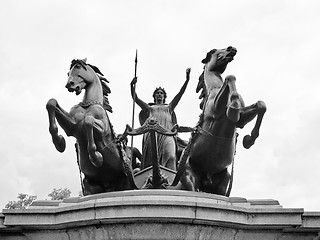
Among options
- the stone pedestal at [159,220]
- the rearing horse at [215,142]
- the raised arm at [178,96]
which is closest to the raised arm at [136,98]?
the raised arm at [178,96]

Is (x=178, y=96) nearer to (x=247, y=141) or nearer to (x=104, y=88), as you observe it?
Answer: (x=104, y=88)

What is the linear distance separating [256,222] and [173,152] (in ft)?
19.1

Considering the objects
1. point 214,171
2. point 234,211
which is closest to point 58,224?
point 234,211

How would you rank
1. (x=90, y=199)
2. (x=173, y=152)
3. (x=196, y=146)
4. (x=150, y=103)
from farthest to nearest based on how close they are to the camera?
1. (x=150, y=103)
2. (x=173, y=152)
3. (x=196, y=146)
4. (x=90, y=199)

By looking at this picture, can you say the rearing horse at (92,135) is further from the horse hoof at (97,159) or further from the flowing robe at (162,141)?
the flowing robe at (162,141)

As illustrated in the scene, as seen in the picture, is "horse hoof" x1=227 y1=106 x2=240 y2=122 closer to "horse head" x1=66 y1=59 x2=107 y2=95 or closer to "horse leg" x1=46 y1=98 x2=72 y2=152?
"horse leg" x1=46 y1=98 x2=72 y2=152

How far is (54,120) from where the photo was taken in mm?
11445

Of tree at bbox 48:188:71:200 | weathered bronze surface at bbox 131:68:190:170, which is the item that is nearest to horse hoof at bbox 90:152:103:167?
weathered bronze surface at bbox 131:68:190:170

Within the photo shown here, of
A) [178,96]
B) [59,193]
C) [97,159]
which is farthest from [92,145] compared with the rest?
[59,193]

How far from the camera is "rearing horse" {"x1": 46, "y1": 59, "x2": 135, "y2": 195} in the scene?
11594 millimetres

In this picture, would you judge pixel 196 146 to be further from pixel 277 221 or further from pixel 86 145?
pixel 277 221

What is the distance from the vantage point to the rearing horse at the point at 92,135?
11594mm

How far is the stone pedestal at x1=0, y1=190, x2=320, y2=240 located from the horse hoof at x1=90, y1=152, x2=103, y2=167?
2.17 meters

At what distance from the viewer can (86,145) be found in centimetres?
1207
